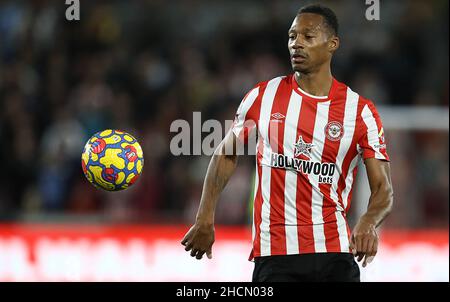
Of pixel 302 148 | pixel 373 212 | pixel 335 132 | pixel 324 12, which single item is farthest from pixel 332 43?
pixel 373 212

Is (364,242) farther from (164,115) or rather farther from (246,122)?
(164,115)

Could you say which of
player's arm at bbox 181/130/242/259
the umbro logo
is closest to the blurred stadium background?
player's arm at bbox 181/130/242/259

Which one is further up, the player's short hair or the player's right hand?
the player's short hair

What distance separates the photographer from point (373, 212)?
4945 millimetres

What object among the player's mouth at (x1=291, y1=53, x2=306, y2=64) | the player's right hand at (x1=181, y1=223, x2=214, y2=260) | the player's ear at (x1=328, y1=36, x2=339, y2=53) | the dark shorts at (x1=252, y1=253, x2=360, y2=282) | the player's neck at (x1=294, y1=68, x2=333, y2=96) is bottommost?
the dark shorts at (x1=252, y1=253, x2=360, y2=282)

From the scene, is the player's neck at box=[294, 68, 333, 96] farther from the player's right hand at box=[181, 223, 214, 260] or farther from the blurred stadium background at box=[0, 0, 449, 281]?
the blurred stadium background at box=[0, 0, 449, 281]

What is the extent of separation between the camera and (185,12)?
41.3 feet

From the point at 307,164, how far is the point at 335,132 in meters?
0.22

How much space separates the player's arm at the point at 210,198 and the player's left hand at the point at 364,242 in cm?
75

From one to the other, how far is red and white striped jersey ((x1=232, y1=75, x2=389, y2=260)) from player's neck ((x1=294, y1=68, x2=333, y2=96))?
0.04m

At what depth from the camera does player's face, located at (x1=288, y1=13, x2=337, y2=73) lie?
16.6 feet
